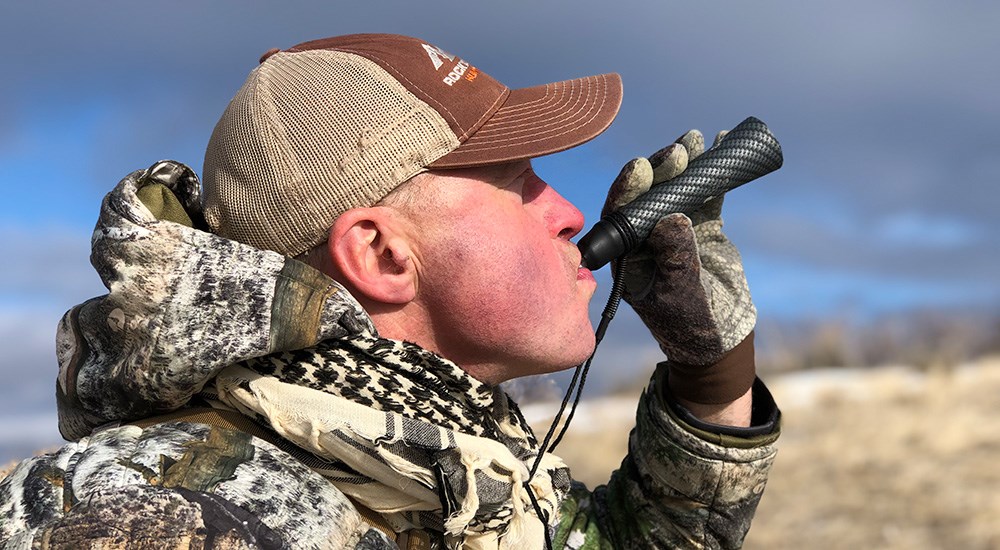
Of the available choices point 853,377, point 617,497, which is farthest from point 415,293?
point 853,377

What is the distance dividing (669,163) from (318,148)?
2.94ft

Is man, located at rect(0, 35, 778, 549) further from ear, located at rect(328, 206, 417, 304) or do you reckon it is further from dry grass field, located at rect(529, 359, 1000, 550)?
dry grass field, located at rect(529, 359, 1000, 550)

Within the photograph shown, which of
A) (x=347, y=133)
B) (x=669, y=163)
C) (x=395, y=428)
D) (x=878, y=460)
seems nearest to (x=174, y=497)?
(x=395, y=428)

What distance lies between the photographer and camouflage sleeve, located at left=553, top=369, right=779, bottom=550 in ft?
8.20

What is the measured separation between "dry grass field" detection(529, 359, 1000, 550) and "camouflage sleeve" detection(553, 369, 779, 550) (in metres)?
3.41

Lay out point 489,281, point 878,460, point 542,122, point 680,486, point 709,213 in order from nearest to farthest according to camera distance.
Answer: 1. point 489,281
2. point 542,122
3. point 680,486
4. point 709,213
5. point 878,460

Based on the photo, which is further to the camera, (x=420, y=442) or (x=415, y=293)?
(x=415, y=293)

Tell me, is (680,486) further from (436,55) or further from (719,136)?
(436,55)

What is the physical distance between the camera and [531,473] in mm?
2168

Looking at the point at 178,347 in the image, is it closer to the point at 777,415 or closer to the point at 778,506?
the point at 777,415

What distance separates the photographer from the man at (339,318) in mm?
1674

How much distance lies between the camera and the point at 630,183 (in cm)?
241

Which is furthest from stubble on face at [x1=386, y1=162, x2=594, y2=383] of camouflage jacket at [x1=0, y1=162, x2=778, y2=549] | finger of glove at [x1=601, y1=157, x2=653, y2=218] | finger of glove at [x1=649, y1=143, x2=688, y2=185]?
finger of glove at [x1=649, y1=143, x2=688, y2=185]

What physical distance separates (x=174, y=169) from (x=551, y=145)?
762 millimetres
